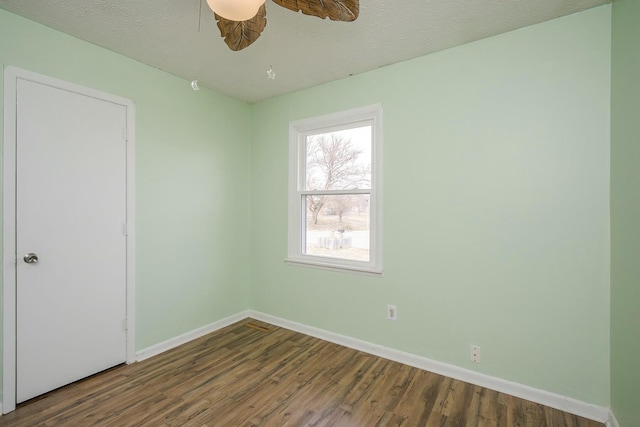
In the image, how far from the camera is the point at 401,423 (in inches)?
72.5

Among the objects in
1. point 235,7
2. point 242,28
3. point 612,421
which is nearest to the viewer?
point 235,7

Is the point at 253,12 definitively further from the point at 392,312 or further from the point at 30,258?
the point at 392,312

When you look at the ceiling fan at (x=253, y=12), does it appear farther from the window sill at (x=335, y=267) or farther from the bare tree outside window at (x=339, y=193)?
the window sill at (x=335, y=267)

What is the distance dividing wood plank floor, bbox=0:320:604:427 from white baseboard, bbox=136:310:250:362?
8 centimetres

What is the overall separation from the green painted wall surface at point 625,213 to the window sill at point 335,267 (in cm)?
155

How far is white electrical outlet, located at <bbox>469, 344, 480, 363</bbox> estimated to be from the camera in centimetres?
225

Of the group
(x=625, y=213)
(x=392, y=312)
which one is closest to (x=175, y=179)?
(x=392, y=312)

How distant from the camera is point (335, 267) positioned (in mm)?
2951

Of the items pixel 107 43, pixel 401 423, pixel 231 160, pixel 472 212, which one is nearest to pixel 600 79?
pixel 472 212

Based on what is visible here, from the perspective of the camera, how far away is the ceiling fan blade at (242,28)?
144 centimetres

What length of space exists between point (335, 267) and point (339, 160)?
1.10 m

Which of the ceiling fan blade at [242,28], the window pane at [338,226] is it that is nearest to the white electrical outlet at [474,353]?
the window pane at [338,226]

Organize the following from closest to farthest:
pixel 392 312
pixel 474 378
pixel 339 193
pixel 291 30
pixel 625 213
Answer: pixel 625 213, pixel 291 30, pixel 474 378, pixel 392 312, pixel 339 193

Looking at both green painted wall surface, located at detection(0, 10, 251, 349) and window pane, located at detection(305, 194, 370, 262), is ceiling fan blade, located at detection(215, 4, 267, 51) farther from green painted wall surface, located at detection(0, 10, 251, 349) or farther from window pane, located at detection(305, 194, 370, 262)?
window pane, located at detection(305, 194, 370, 262)
